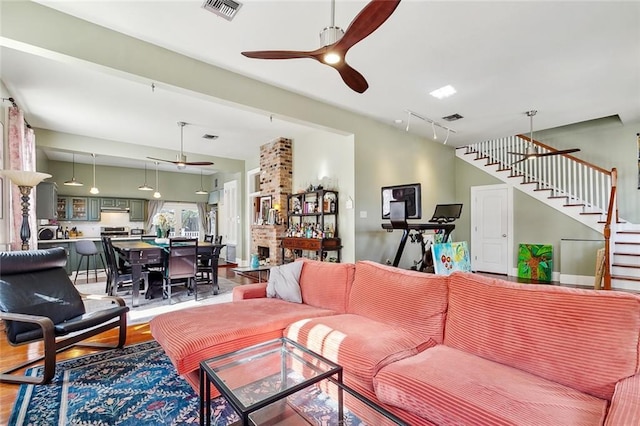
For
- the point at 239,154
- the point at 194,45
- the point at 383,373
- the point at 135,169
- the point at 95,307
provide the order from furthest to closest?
the point at 135,169 → the point at 239,154 → the point at 95,307 → the point at 194,45 → the point at 383,373

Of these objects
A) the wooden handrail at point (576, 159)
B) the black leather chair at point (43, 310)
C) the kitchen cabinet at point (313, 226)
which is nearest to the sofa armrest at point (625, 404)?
the black leather chair at point (43, 310)

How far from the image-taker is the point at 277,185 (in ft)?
21.9

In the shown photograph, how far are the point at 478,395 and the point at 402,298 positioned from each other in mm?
959

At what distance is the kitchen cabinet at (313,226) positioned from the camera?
5375 mm

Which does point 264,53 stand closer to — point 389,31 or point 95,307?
point 389,31

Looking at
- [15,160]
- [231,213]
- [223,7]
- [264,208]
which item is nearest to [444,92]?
[223,7]

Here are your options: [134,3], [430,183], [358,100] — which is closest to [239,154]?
[358,100]

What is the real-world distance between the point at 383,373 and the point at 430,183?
19.2 feet

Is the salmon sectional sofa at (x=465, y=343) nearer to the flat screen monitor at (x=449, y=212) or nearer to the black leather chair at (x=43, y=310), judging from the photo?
the black leather chair at (x=43, y=310)

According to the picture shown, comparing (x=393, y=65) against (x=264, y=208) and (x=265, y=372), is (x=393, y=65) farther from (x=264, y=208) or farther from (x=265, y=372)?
(x=264, y=208)

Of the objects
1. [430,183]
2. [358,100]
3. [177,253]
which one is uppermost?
[358,100]

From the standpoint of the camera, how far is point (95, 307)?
14.3 feet

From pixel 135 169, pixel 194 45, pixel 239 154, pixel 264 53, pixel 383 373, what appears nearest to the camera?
pixel 383 373

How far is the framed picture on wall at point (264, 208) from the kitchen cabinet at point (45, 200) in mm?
4434
